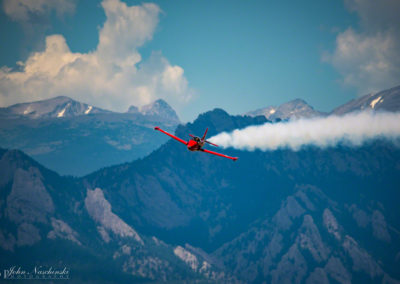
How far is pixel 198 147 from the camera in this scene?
6029 inches
